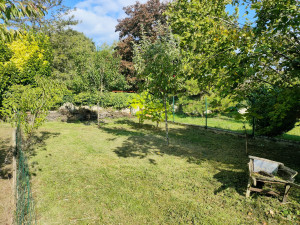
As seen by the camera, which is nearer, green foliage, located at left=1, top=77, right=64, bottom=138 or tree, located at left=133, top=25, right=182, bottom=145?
green foliage, located at left=1, top=77, right=64, bottom=138

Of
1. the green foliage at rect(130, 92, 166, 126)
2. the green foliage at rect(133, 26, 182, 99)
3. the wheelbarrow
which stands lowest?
the wheelbarrow

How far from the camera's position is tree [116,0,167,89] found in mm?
20000

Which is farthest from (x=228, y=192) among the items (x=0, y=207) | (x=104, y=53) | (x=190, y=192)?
(x=104, y=53)

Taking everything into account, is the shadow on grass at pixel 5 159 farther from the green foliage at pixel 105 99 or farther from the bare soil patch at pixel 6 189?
the green foliage at pixel 105 99

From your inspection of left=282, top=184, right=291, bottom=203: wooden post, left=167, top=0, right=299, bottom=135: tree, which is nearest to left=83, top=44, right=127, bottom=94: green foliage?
left=167, top=0, right=299, bottom=135: tree

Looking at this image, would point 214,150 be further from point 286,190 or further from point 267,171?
A: point 286,190

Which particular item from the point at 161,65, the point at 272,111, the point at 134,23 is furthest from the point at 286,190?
the point at 134,23

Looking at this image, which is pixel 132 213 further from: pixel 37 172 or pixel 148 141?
pixel 148 141

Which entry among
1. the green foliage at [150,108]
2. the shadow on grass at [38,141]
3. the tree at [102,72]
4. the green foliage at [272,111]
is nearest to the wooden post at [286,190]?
the green foliage at [272,111]

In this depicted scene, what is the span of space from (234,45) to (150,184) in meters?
4.15

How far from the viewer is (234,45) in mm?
4715

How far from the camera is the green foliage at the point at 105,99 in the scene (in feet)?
42.3

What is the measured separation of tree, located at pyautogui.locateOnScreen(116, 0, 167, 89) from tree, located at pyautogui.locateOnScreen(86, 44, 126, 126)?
7822 millimetres

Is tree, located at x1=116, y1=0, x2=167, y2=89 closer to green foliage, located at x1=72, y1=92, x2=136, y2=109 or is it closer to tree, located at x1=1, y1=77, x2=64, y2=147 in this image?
green foliage, located at x1=72, y1=92, x2=136, y2=109
